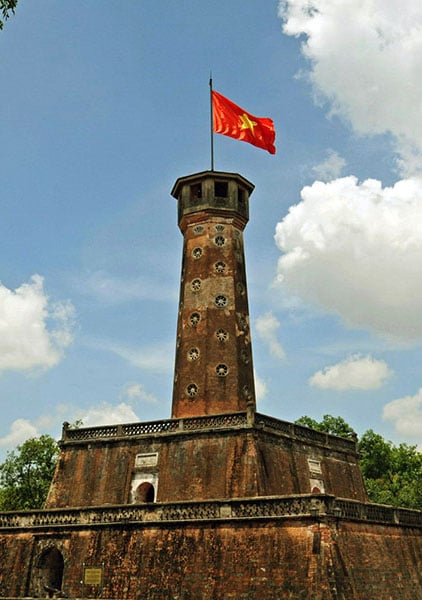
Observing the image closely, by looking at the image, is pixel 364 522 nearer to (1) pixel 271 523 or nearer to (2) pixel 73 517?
(1) pixel 271 523

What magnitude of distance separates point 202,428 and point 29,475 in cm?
1984

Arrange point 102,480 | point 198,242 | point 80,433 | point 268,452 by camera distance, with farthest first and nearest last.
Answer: point 198,242
point 80,433
point 102,480
point 268,452

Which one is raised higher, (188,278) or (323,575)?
(188,278)

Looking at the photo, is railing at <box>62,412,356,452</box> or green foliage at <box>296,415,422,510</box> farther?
green foliage at <box>296,415,422,510</box>

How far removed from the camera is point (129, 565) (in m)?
19.5

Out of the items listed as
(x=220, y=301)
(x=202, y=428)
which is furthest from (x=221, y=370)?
(x=202, y=428)

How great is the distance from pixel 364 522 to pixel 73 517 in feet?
33.7

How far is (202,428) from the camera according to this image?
24453mm

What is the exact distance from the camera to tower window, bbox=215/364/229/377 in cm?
2742

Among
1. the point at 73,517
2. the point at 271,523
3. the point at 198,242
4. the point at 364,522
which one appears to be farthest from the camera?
the point at 198,242

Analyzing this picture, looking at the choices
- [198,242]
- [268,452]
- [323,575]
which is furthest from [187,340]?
[323,575]

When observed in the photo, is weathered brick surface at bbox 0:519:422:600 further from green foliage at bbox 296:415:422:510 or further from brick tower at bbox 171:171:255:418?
green foliage at bbox 296:415:422:510

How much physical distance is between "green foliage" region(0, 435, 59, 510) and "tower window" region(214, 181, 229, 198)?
2037 cm

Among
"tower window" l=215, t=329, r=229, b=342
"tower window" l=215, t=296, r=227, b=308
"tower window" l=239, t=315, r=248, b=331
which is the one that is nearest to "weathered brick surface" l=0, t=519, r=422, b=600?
"tower window" l=215, t=329, r=229, b=342
